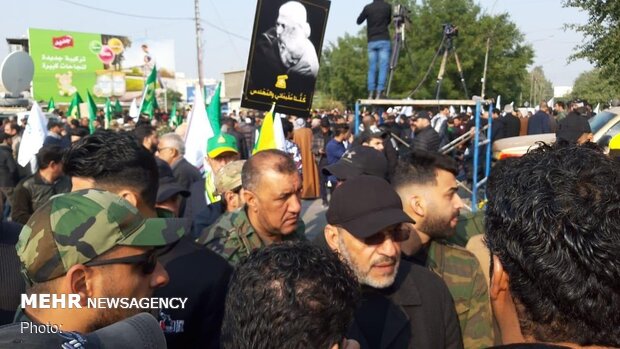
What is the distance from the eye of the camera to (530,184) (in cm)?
145

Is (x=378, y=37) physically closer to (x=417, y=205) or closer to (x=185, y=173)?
(x=185, y=173)

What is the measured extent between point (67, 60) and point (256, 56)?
5631cm

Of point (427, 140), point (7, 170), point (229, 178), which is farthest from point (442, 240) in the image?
point (427, 140)

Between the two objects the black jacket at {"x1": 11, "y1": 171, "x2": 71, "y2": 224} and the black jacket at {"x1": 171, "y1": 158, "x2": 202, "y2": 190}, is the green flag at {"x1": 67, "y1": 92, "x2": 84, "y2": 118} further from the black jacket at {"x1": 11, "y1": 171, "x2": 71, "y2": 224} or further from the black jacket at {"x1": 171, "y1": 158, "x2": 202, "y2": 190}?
the black jacket at {"x1": 11, "y1": 171, "x2": 71, "y2": 224}

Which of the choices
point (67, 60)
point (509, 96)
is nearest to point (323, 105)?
point (509, 96)

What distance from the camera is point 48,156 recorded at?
19.5ft

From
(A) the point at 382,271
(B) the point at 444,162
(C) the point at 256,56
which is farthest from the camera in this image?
(C) the point at 256,56

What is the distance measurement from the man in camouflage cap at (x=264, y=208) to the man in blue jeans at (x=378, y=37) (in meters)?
6.66

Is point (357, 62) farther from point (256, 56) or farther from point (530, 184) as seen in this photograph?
point (530, 184)

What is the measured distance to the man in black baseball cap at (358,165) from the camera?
14.8 ft

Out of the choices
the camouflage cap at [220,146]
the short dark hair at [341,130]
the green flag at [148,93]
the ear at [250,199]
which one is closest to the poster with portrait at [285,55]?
the camouflage cap at [220,146]

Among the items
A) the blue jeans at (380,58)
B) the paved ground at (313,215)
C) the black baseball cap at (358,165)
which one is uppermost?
the blue jeans at (380,58)

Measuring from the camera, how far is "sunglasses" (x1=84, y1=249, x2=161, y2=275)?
71.0 inches

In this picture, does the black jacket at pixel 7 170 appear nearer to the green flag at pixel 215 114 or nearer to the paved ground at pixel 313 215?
the green flag at pixel 215 114
